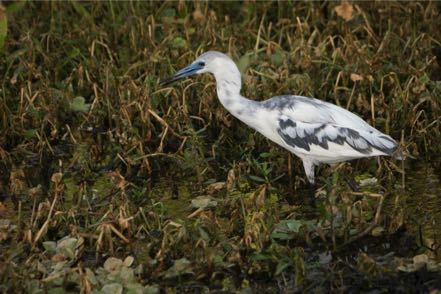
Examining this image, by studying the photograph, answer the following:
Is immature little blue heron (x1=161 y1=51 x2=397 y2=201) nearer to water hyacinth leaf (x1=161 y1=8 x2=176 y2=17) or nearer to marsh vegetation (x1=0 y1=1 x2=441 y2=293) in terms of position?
marsh vegetation (x1=0 y1=1 x2=441 y2=293)

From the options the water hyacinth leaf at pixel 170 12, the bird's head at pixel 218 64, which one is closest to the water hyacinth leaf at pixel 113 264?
the bird's head at pixel 218 64

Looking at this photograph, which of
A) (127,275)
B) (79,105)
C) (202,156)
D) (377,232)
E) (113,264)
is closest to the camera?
(127,275)

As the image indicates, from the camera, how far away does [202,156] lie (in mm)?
6914

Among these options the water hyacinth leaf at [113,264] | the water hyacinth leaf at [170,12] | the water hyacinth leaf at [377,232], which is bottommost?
the water hyacinth leaf at [170,12]

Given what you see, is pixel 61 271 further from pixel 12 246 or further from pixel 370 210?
pixel 370 210

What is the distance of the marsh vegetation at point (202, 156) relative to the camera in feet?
18.0

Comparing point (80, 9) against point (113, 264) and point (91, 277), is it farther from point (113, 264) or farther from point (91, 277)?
point (91, 277)

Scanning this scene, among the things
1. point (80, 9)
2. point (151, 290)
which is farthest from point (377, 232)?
point (80, 9)

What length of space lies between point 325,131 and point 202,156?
941 mm

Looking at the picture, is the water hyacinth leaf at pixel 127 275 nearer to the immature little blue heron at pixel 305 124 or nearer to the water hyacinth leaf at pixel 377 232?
the water hyacinth leaf at pixel 377 232

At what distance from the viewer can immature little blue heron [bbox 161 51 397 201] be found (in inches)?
248

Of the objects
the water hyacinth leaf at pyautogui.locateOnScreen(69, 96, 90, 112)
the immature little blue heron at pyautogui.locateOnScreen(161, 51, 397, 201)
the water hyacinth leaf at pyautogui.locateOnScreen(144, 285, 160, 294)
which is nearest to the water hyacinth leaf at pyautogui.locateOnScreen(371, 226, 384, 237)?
the immature little blue heron at pyautogui.locateOnScreen(161, 51, 397, 201)

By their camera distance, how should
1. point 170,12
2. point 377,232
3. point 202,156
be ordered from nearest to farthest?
point 377,232
point 202,156
point 170,12

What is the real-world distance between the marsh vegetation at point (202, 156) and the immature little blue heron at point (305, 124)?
0.18m
